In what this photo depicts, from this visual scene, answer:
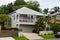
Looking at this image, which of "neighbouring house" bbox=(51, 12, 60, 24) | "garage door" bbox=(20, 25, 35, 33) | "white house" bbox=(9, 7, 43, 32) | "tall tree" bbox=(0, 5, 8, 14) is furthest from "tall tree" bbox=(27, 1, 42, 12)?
"garage door" bbox=(20, 25, 35, 33)

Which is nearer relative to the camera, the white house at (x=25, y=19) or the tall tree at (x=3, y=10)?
the white house at (x=25, y=19)

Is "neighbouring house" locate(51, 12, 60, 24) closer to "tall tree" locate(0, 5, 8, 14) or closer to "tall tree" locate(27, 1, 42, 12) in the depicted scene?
"tall tree" locate(27, 1, 42, 12)

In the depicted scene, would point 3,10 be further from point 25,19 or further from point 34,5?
point 25,19

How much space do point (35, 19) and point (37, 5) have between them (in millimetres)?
23936

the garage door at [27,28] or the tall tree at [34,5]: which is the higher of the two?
the tall tree at [34,5]

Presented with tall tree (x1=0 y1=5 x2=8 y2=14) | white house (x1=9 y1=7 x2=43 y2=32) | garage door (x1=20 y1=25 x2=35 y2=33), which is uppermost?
tall tree (x1=0 y1=5 x2=8 y2=14)

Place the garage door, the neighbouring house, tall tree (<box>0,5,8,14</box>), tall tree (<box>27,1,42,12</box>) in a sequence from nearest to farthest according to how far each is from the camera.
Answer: the garage door < the neighbouring house < tall tree (<box>0,5,8,14</box>) < tall tree (<box>27,1,42,12</box>)

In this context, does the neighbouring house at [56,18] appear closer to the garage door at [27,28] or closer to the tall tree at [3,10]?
the garage door at [27,28]

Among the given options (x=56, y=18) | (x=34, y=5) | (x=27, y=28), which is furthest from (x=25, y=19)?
(x=34, y=5)

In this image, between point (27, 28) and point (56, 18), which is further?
point (56, 18)

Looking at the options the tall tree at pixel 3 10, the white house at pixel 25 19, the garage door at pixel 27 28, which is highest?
the tall tree at pixel 3 10

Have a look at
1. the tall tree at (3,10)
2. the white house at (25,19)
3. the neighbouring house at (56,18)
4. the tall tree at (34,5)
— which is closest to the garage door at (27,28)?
the white house at (25,19)

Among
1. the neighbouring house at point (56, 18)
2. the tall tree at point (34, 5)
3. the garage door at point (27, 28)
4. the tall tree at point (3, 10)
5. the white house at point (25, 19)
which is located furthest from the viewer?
the tall tree at point (34, 5)

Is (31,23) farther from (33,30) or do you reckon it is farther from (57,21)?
(57,21)
